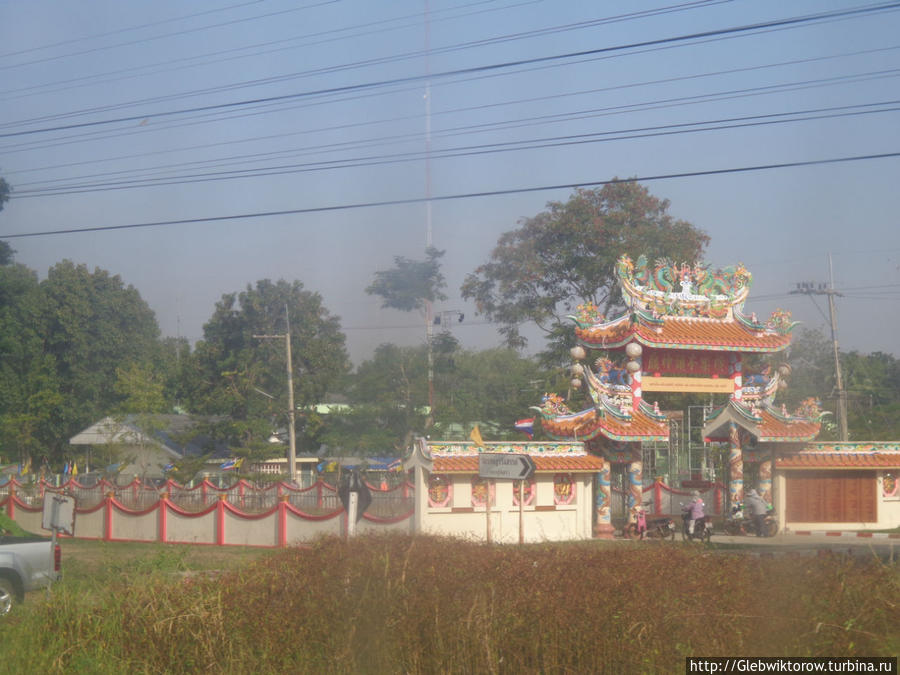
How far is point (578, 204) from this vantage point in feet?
92.8

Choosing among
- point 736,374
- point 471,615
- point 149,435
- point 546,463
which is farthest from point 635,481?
point 149,435

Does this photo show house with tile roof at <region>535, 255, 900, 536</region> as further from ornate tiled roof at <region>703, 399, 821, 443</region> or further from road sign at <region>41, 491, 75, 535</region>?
road sign at <region>41, 491, 75, 535</region>

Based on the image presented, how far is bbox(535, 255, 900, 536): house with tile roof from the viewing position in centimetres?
1948

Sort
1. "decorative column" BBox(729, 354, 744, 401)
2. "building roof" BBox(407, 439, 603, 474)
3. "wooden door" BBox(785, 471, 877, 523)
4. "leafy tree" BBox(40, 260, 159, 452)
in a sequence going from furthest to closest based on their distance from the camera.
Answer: "leafy tree" BBox(40, 260, 159, 452) < "wooden door" BBox(785, 471, 877, 523) < "decorative column" BBox(729, 354, 744, 401) < "building roof" BBox(407, 439, 603, 474)

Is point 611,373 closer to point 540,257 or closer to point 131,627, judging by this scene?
point 540,257

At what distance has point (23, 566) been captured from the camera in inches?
412

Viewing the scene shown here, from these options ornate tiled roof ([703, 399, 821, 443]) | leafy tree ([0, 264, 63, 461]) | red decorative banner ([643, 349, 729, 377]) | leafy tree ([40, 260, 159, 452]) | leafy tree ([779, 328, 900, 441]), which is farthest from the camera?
leafy tree ([40, 260, 159, 452])

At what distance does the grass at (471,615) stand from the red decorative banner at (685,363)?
40.2 ft

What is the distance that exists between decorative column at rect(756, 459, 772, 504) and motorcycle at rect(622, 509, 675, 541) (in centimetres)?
299

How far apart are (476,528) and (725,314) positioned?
8.20 metres

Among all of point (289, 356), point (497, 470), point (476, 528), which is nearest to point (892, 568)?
point (497, 470)

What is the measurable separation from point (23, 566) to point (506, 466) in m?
6.57

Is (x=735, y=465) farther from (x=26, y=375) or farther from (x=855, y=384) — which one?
(x=26, y=375)

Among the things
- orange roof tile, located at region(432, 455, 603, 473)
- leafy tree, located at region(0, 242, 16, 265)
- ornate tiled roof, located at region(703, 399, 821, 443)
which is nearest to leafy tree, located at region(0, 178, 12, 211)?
leafy tree, located at region(0, 242, 16, 265)
